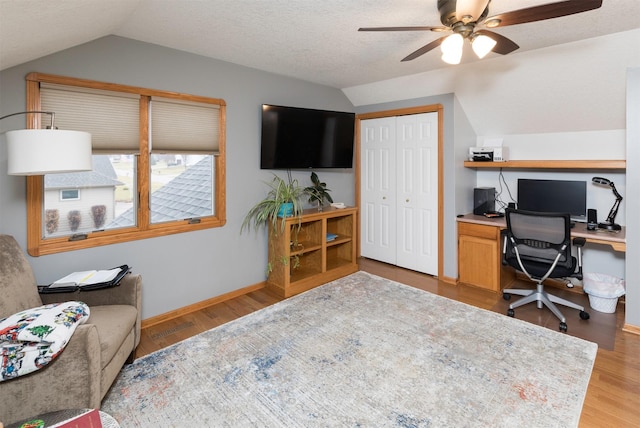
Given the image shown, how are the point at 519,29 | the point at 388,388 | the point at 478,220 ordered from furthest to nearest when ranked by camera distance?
the point at 478,220 < the point at 519,29 < the point at 388,388

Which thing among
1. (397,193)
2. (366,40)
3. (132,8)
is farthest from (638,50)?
(132,8)

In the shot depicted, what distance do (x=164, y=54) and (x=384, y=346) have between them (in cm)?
297

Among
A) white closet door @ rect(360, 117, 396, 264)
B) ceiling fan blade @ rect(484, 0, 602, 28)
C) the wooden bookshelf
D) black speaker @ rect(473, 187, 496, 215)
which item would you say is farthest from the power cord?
ceiling fan blade @ rect(484, 0, 602, 28)

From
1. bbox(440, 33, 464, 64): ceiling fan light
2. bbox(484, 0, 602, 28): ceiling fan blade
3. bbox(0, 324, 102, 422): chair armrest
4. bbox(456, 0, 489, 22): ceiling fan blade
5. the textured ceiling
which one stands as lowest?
bbox(0, 324, 102, 422): chair armrest

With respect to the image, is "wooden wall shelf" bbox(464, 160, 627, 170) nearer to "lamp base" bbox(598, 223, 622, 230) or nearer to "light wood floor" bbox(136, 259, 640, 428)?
"lamp base" bbox(598, 223, 622, 230)

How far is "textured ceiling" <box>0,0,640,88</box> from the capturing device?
180 cm

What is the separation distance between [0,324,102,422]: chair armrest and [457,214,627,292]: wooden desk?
3.49 meters

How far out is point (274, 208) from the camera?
3562 mm

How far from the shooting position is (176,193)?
318 centimetres

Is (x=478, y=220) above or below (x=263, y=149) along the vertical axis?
below

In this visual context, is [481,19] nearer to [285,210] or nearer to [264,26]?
[264,26]

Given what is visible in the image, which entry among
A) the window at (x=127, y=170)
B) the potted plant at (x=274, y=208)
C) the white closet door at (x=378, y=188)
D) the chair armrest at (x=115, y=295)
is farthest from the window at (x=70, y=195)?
the white closet door at (x=378, y=188)

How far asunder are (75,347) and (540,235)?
3402 millimetres

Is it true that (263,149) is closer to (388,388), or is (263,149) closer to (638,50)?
(388,388)
